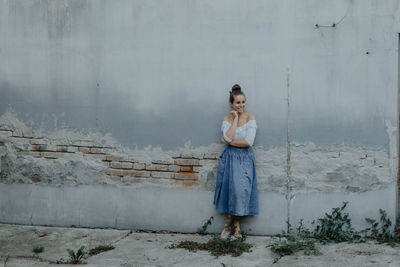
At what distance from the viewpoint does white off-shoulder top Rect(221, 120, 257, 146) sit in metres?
5.14

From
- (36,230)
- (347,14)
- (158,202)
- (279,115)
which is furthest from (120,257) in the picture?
(347,14)

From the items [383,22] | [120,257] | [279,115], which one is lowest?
[120,257]

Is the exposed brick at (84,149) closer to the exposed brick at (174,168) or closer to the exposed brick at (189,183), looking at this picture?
the exposed brick at (174,168)

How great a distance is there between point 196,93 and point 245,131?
2.37ft

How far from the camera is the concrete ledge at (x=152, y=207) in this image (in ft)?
17.1

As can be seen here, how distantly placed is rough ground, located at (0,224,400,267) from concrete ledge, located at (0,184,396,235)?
143 millimetres

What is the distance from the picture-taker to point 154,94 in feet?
18.2

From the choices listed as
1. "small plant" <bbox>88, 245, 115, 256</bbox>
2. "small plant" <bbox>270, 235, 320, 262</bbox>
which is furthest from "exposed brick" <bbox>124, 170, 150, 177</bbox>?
"small plant" <bbox>270, 235, 320, 262</bbox>

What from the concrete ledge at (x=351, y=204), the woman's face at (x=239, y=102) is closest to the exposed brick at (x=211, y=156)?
the woman's face at (x=239, y=102)

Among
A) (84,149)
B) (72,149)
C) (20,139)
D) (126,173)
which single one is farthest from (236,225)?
(20,139)

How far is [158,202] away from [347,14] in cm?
294

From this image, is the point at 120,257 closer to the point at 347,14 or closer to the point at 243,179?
the point at 243,179

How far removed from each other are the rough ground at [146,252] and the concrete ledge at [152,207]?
14cm

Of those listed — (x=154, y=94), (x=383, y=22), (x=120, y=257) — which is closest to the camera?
(x=120, y=257)
